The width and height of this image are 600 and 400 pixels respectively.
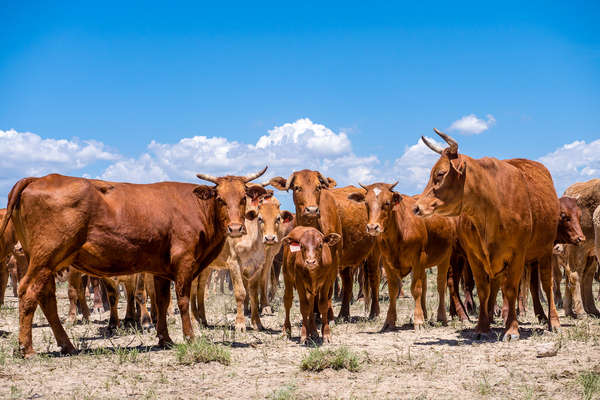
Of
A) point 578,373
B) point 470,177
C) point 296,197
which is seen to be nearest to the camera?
point 578,373

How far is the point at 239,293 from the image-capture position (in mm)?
11039

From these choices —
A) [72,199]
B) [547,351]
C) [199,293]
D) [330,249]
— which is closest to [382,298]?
[199,293]

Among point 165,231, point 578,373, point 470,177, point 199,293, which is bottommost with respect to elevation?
point 578,373

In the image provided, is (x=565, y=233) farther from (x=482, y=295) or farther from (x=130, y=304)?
(x=130, y=304)

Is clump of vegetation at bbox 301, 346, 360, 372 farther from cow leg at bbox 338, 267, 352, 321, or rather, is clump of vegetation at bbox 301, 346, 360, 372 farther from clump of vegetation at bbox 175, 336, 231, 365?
cow leg at bbox 338, 267, 352, 321

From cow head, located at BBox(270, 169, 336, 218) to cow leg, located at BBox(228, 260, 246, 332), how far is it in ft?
5.51

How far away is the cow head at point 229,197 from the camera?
8.62 m

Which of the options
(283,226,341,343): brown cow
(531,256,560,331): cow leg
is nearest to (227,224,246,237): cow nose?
(283,226,341,343): brown cow

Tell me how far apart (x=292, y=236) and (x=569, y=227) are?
533cm

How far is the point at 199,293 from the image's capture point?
1178 centimetres

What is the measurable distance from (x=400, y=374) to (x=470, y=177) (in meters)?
3.26

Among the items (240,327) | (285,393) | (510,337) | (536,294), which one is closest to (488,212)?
(510,337)

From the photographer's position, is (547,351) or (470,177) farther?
(470,177)

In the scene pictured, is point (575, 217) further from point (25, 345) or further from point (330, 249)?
point (25, 345)
